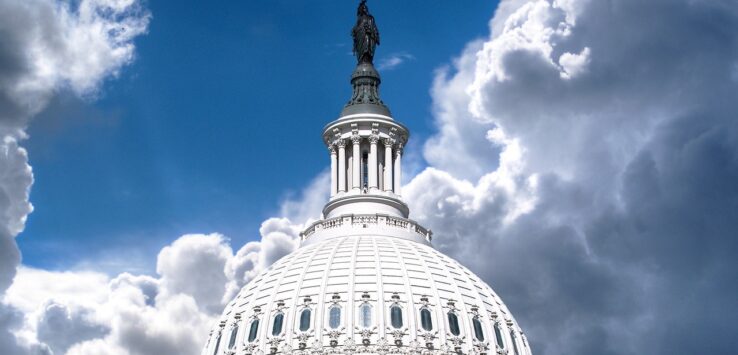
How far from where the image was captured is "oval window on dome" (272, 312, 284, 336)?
298ft

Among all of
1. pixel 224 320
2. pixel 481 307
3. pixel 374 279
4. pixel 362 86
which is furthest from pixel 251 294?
pixel 362 86

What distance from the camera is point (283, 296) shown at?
93.5m

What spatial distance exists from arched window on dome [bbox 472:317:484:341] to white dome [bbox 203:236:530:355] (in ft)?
0.28

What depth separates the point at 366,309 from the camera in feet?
298

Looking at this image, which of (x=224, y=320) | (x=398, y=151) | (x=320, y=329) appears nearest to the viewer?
(x=320, y=329)

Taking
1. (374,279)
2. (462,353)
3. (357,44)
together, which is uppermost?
(357,44)

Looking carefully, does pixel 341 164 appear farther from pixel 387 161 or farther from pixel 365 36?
pixel 365 36

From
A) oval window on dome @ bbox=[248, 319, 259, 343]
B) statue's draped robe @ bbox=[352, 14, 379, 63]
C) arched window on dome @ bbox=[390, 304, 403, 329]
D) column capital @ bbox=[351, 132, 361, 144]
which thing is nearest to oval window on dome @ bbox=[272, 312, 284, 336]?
oval window on dome @ bbox=[248, 319, 259, 343]

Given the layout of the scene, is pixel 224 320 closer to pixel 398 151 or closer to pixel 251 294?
pixel 251 294

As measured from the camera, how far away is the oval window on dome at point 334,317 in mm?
89812

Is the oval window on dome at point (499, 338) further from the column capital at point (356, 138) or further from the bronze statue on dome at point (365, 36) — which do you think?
the bronze statue on dome at point (365, 36)

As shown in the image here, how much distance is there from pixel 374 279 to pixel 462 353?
7.80 m

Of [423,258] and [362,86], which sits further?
[362,86]

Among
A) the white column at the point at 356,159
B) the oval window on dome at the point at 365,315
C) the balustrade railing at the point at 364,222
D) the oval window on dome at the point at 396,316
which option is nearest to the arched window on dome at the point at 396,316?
the oval window on dome at the point at 396,316
